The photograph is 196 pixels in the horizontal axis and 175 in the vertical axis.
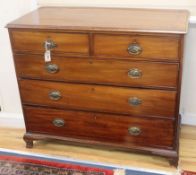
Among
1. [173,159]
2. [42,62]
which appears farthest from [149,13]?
[173,159]

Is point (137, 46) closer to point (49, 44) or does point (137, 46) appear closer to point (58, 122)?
point (49, 44)

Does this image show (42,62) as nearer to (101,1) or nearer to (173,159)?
(101,1)

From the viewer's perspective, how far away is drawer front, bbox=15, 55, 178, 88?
1801mm

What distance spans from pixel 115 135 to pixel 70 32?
70 cm

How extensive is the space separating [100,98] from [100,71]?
0.18m

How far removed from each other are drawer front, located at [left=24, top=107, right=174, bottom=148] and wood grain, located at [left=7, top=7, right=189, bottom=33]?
0.54m

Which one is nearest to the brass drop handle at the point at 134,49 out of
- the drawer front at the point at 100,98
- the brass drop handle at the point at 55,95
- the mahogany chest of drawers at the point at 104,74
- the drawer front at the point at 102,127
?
the mahogany chest of drawers at the point at 104,74

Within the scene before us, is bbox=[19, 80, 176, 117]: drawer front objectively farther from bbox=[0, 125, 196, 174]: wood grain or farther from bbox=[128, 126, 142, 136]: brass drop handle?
bbox=[0, 125, 196, 174]: wood grain

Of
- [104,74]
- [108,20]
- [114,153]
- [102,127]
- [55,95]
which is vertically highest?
[108,20]

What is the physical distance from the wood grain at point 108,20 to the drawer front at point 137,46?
45 mm

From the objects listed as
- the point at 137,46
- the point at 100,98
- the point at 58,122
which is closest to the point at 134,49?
the point at 137,46

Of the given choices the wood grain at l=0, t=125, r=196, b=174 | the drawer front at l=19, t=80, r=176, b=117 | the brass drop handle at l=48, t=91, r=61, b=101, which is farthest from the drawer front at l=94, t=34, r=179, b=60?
the wood grain at l=0, t=125, r=196, b=174

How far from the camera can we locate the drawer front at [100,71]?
180 cm

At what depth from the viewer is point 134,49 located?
1.77 metres
